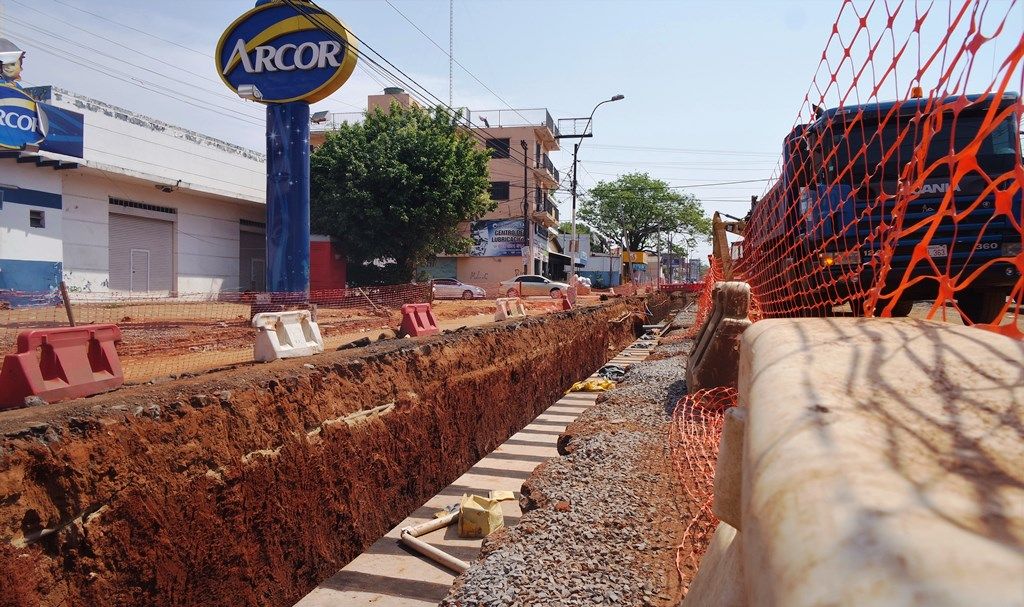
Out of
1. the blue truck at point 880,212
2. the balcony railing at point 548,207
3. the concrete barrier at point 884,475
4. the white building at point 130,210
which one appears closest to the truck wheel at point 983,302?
the blue truck at point 880,212

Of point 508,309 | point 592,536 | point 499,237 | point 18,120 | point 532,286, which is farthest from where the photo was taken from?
point 499,237

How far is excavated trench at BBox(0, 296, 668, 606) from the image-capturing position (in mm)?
2701

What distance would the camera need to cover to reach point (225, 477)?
140 inches

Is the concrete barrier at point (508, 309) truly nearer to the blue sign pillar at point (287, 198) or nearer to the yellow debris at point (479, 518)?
the blue sign pillar at point (287, 198)

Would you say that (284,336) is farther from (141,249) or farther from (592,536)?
(141,249)

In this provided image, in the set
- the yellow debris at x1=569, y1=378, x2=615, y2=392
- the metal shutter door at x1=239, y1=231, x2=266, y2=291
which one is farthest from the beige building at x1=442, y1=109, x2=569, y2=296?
the yellow debris at x1=569, y1=378, x2=615, y2=392

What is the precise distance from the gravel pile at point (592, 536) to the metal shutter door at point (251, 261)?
74.0 ft

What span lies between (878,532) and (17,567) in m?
2.96

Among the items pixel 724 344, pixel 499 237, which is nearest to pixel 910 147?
pixel 724 344

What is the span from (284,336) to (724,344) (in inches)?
163

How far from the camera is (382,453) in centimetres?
510

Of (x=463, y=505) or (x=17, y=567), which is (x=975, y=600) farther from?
(x=463, y=505)

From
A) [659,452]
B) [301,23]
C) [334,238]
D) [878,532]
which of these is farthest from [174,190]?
[878,532]

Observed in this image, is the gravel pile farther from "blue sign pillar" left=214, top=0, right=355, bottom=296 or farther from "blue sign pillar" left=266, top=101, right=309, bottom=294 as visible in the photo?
"blue sign pillar" left=214, top=0, right=355, bottom=296
